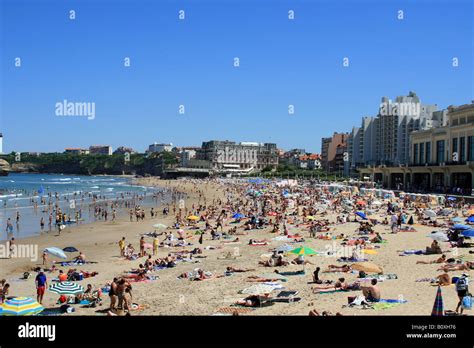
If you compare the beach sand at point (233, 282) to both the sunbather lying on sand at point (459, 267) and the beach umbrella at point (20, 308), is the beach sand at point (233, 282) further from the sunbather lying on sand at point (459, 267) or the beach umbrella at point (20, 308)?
the beach umbrella at point (20, 308)

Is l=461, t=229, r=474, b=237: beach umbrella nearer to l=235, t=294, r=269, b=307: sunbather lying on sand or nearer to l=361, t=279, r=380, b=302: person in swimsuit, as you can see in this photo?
l=361, t=279, r=380, b=302: person in swimsuit

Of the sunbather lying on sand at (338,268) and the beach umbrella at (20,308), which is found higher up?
the beach umbrella at (20,308)

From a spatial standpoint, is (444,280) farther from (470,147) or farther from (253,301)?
(470,147)

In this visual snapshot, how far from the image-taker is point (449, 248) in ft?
57.1

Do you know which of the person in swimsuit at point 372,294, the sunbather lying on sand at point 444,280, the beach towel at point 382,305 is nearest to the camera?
the beach towel at point 382,305

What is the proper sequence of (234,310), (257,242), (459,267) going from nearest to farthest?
(234,310)
(459,267)
(257,242)

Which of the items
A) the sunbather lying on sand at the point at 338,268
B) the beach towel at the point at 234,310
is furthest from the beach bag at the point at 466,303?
the sunbather lying on sand at the point at 338,268

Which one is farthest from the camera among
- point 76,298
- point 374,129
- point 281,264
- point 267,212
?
point 374,129

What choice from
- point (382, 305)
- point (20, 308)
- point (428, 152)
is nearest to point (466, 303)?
point (382, 305)

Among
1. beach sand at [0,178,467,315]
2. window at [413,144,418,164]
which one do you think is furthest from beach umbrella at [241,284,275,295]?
window at [413,144,418,164]
